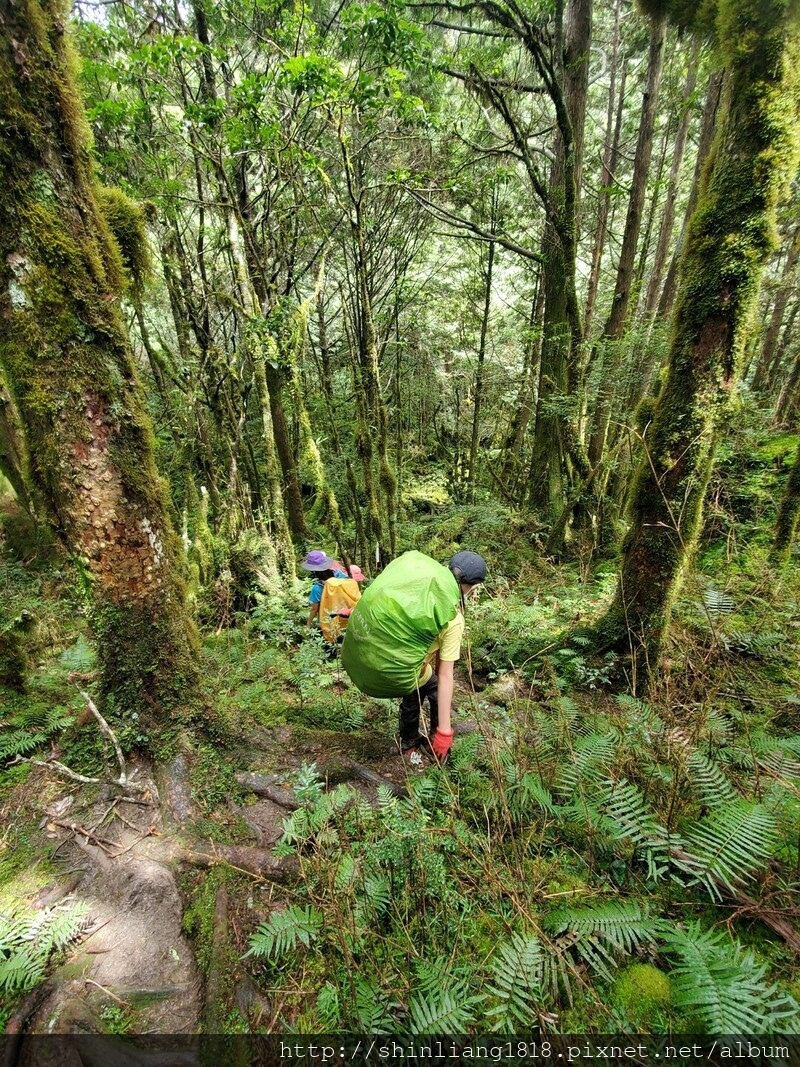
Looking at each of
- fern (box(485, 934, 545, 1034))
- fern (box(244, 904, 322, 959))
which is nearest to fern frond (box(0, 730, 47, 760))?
fern (box(244, 904, 322, 959))

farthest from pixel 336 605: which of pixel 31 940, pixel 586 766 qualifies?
pixel 31 940

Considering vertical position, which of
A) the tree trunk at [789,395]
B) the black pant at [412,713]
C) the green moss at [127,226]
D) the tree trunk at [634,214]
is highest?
the tree trunk at [634,214]

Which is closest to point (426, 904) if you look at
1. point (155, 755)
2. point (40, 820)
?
point (155, 755)

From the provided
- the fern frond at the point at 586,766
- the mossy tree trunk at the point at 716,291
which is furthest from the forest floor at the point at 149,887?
the mossy tree trunk at the point at 716,291

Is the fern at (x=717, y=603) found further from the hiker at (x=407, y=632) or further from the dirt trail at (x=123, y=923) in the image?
the dirt trail at (x=123, y=923)

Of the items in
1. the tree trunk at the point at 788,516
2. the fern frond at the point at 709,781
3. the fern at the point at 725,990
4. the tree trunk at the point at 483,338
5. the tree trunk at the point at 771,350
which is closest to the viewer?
the fern at the point at 725,990

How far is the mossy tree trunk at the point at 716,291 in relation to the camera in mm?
3080

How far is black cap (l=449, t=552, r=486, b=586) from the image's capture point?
3633mm

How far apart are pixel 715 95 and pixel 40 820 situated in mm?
12422

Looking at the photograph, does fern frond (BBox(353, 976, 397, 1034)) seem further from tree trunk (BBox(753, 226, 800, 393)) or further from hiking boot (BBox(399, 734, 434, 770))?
tree trunk (BBox(753, 226, 800, 393))

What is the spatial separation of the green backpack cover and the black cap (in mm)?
402

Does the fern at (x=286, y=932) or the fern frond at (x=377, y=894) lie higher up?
the fern frond at (x=377, y=894)

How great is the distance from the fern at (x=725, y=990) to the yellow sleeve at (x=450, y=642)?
6.02 ft

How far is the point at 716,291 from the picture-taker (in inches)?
136
